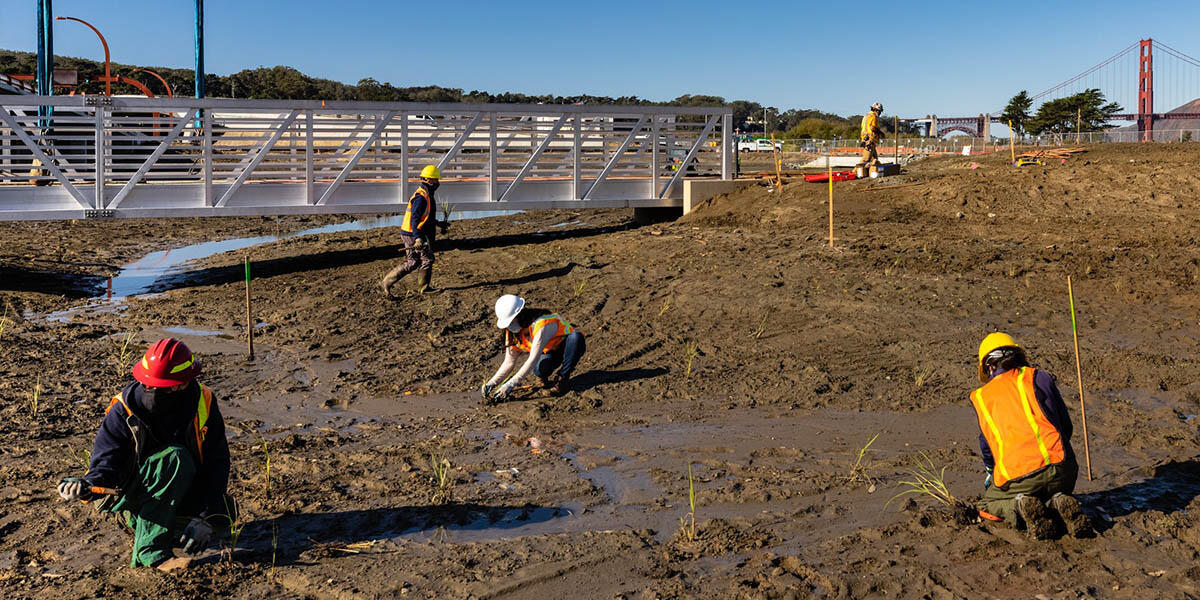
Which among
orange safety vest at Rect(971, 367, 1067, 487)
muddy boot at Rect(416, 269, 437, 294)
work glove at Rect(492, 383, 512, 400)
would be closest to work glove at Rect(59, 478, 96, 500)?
work glove at Rect(492, 383, 512, 400)

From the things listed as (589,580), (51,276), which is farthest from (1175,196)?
(51,276)

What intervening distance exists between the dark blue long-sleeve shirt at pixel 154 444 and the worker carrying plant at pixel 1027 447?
14.5 feet

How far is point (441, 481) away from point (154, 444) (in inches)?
75.8

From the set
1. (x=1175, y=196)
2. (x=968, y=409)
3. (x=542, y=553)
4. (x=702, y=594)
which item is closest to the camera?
(x=702, y=594)

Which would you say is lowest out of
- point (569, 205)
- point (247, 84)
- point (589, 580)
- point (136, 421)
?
point (589, 580)

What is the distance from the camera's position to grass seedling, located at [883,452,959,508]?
6.48 metres

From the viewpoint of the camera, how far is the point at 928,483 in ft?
22.7

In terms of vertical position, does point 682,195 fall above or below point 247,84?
below

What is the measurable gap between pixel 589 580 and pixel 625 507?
118cm

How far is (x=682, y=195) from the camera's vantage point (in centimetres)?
2075

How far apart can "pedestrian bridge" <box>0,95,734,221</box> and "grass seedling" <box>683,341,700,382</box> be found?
855 cm

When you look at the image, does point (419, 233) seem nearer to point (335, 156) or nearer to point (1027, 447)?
point (335, 156)

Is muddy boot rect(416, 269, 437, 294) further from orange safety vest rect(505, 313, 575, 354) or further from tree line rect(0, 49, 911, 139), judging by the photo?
tree line rect(0, 49, 911, 139)

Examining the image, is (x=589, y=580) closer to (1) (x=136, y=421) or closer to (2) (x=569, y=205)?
(1) (x=136, y=421)
